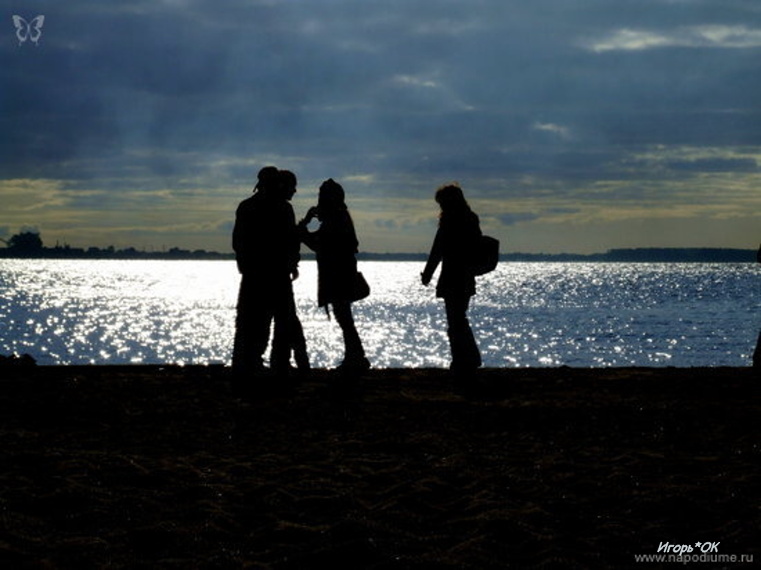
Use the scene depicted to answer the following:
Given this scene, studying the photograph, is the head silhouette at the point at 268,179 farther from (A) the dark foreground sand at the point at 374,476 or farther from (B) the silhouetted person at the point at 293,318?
(A) the dark foreground sand at the point at 374,476

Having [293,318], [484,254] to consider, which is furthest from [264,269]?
[484,254]

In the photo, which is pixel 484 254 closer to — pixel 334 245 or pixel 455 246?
pixel 455 246

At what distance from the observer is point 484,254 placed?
1040cm

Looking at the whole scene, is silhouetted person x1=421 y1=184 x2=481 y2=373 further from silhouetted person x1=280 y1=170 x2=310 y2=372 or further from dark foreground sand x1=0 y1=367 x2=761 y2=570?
silhouetted person x1=280 y1=170 x2=310 y2=372

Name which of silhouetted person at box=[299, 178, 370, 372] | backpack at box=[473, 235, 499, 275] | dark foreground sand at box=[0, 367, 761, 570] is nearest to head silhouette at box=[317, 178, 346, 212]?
silhouetted person at box=[299, 178, 370, 372]

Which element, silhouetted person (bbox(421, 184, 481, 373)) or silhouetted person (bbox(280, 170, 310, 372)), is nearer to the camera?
silhouetted person (bbox(280, 170, 310, 372))

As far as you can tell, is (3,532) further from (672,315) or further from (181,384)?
(672,315)

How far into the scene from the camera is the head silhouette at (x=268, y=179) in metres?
9.62

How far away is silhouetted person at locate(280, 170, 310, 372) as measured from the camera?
9.74 m

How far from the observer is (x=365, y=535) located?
4805 mm

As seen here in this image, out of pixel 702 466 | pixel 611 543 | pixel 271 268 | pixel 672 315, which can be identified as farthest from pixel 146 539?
pixel 672 315

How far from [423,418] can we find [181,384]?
136 inches

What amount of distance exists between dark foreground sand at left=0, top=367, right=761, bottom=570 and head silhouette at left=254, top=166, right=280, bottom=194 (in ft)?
7.10

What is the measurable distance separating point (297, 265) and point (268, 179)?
1.08 metres
